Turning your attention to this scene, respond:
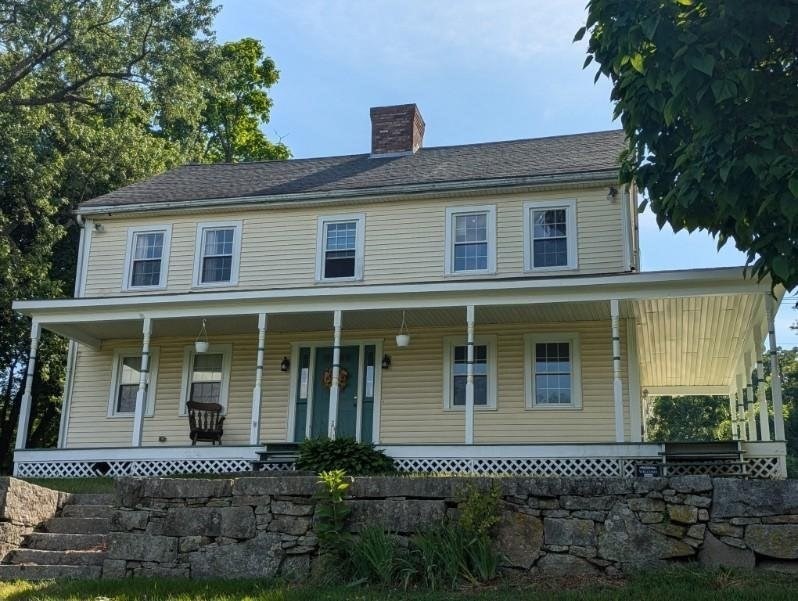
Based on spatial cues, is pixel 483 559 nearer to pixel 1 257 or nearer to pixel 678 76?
pixel 678 76

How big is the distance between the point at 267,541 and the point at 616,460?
19.1ft

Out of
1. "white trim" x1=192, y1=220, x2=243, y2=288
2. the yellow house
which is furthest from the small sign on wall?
"white trim" x1=192, y1=220, x2=243, y2=288

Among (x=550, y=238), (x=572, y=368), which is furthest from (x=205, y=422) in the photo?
(x=550, y=238)

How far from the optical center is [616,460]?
40.0 feet

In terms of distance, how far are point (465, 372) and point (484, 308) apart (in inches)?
60.4

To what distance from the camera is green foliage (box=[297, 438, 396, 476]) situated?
1181cm

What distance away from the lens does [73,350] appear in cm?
1675

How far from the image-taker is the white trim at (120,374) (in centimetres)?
1609

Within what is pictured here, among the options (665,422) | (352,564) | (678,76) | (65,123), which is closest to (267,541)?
(352,564)

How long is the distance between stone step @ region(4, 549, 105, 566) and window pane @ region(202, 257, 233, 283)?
26.9 ft

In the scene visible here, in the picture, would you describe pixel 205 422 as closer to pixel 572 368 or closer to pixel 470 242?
pixel 470 242

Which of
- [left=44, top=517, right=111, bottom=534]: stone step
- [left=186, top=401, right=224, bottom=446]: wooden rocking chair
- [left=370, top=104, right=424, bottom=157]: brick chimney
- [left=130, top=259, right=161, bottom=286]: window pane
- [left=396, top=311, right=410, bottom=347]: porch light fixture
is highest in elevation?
[left=370, top=104, right=424, bottom=157]: brick chimney

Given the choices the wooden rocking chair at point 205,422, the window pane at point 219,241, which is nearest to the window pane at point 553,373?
the wooden rocking chair at point 205,422

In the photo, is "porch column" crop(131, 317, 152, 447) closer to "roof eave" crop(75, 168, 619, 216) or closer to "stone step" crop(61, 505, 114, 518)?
"roof eave" crop(75, 168, 619, 216)
